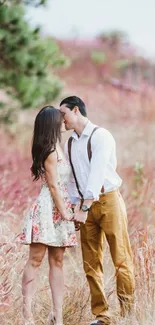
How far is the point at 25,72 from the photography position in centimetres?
878

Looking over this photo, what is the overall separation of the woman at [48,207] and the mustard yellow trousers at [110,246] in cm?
17

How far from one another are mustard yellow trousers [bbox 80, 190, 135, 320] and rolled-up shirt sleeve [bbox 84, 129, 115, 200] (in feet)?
0.56

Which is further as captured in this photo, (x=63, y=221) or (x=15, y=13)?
(x=15, y=13)

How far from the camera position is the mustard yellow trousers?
454 cm

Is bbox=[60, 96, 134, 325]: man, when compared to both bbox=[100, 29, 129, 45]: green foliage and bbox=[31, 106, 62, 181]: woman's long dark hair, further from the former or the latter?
bbox=[100, 29, 129, 45]: green foliage

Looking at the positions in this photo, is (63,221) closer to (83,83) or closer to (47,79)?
(47,79)

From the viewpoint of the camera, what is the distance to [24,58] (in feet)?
27.6

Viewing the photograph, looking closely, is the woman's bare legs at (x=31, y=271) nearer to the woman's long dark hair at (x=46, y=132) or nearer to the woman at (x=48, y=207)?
the woman at (x=48, y=207)

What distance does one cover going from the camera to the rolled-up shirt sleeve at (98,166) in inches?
173

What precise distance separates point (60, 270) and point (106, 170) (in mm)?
702

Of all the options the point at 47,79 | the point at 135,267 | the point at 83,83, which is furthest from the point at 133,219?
the point at 83,83

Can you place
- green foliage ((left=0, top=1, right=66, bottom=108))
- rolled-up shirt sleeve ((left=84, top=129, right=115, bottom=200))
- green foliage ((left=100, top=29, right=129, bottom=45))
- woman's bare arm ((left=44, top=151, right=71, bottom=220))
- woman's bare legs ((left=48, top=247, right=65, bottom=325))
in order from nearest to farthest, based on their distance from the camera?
rolled-up shirt sleeve ((left=84, top=129, right=115, bottom=200)) → woman's bare arm ((left=44, top=151, right=71, bottom=220)) → woman's bare legs ((left=48, top=247, right=65, bottom=325)) → green foliage ((left=0, top=1, right=66, bottom=108)) → green foliage ((left=100, top=29, right=129, bottom=45))

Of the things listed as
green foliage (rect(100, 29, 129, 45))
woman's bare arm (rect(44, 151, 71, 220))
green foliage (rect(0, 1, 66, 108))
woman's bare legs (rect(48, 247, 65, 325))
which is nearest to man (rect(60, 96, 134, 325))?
woman's bare arm (rect(44, 151, 71, 220))

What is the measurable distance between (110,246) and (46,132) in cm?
82
